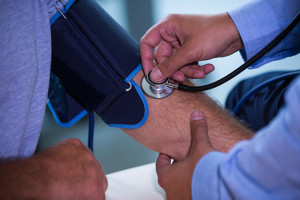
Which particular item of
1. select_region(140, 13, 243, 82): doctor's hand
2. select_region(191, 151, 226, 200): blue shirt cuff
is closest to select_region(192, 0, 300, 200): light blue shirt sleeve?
select_region(191, 151, 226, 200): blue shirt cuff

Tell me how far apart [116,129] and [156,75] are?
1.15m

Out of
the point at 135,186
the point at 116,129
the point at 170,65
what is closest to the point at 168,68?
the point at 170,65

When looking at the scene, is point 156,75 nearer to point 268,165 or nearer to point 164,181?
point 164,181

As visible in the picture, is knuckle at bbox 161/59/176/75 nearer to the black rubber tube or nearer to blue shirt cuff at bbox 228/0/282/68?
the black rubber tube

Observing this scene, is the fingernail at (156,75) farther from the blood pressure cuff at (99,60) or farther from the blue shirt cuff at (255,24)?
the blue shirt cuff at (255,24)

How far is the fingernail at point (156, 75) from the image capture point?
84 centimetres

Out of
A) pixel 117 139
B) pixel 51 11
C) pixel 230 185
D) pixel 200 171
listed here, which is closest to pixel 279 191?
pixel 230 185

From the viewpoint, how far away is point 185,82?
3.04 ft

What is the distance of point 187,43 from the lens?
34.7 inches

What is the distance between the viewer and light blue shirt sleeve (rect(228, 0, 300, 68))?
935mm

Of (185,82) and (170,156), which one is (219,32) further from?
(170,156)

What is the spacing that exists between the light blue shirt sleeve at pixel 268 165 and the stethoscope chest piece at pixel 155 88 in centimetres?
34

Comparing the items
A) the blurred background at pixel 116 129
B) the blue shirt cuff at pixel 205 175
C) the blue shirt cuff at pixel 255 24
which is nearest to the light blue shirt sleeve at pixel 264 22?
the blue shirt cuff at pixel 255 24

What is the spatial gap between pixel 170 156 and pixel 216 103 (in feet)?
0.71
